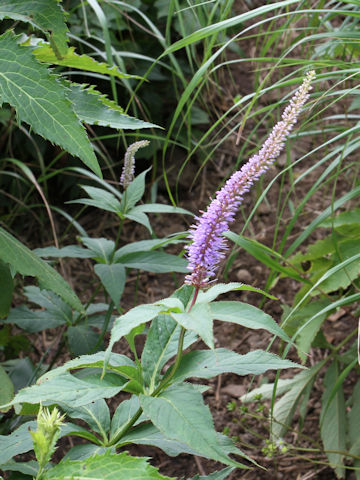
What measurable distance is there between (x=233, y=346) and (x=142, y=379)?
1158 mm

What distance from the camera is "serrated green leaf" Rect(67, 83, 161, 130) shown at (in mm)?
1208

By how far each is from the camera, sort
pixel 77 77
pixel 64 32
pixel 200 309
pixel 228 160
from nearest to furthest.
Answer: pixel 200 309
pixel 64 32
pixel 77 77
pixel 228 160

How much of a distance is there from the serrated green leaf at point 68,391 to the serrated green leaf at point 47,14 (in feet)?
2.26

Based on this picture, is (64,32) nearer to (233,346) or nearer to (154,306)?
(154,306)

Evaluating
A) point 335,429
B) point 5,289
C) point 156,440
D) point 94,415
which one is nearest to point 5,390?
point 5,289

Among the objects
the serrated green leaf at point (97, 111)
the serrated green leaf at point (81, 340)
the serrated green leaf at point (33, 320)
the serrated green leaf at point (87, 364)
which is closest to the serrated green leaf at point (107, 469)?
the serrated green leaf at point (87, 364)

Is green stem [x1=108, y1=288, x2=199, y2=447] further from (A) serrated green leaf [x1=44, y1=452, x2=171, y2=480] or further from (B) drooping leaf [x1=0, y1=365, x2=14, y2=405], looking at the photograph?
(B) drooping leaf [x1=0, y1=365, x2=14, y2=405]

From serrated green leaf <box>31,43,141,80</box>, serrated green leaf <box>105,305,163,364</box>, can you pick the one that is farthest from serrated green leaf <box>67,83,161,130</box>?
serrated green leaf <box>105,305,163,364</box>

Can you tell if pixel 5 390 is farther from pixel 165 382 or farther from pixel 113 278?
pixel 165 382

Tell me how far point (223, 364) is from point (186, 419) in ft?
0.46

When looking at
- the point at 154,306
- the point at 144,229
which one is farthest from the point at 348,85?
the point at 154,306

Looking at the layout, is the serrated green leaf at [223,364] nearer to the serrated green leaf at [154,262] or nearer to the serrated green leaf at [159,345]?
the serrated green leaf at [159,345]

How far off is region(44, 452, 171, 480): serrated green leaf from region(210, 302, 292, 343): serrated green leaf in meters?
0.23

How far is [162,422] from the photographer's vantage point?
875 millimetres
